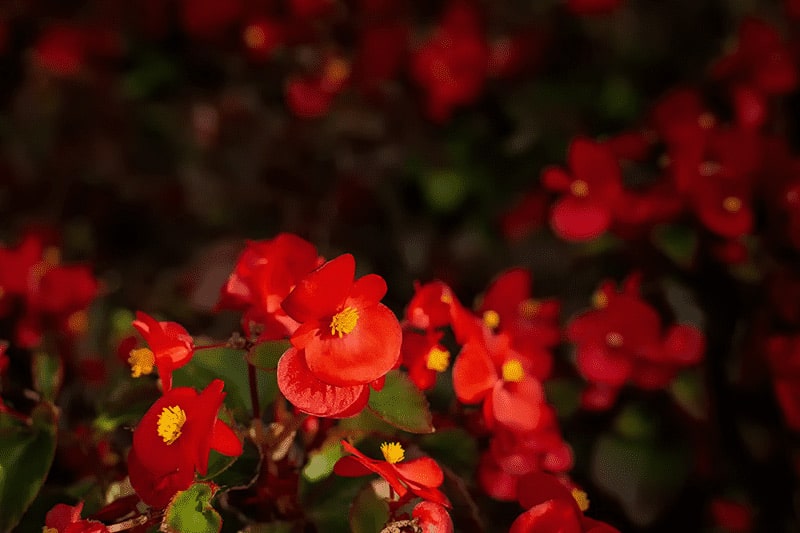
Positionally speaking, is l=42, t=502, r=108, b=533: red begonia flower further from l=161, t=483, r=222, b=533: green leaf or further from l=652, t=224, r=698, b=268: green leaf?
l=652, t=224, r=698, b=268: green leaf

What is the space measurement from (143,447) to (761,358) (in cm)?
72

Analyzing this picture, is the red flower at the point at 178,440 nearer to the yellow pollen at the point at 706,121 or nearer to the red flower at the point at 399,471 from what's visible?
the red flower at the point at 399,471

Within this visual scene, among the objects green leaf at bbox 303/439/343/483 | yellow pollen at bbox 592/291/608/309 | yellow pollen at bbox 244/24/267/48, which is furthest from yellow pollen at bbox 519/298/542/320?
yellow pollen at bbox 244/24/267/48

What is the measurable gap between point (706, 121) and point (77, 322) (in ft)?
2.85

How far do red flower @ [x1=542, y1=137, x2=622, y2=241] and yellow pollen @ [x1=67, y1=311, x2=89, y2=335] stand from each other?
0.59 metres

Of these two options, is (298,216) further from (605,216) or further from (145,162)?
(605,216)

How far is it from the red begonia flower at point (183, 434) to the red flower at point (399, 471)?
0.26 feet

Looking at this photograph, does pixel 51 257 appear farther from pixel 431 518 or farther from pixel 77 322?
pixel 431 518

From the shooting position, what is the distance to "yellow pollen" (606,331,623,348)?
2.49ft

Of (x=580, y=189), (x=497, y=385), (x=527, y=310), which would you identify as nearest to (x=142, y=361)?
(x=497, y=385)

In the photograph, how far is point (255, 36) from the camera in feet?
3.72

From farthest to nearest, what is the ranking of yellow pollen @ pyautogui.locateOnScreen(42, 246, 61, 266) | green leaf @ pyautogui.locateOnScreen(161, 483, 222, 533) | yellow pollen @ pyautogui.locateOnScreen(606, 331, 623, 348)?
yellow pollen @ pyautogui.locateOnScreen(42, 246, 61, 266) < yellow pollen @ pyautogui.locateOnScreen(606, 331, 623, 348) < green leaf @ pyautogui.locateOnScreen(161, 483, 222, 533)

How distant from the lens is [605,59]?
115cm

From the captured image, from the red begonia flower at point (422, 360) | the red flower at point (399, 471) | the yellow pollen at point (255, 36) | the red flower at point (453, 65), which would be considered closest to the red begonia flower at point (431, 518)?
the red flower at point (399, 471)
